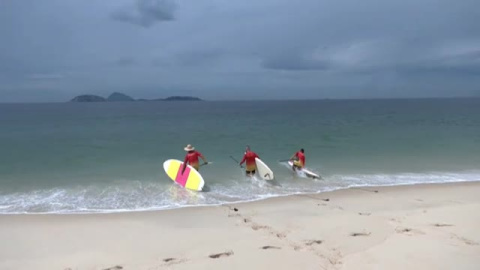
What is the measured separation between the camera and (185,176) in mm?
13883

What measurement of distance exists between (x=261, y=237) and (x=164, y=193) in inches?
219

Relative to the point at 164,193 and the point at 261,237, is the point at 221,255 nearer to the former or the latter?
the point at 261,237

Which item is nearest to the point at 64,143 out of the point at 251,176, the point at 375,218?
the point at 251,176

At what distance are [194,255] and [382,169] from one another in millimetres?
12550

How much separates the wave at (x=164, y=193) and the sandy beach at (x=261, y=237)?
83cm

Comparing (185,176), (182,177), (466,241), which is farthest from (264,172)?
(466,241)

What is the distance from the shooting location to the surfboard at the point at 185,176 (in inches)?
517

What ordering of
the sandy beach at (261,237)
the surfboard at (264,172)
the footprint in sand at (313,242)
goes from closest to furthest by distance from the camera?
the sandy beach at (261,237), the footprint in sand at (313,242), the surfboard at (264,172)

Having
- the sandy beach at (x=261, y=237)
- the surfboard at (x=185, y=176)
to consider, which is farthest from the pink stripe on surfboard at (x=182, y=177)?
the sandy beach at (x=261, y=237)

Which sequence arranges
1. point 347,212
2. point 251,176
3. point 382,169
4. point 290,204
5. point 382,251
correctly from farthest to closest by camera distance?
1. point 382,169
2. point 251,176
3. point 290,204
4. point 347,212
5. point 382,251

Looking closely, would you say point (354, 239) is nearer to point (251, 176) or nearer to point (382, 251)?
point (382, 251)

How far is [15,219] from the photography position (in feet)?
32.1

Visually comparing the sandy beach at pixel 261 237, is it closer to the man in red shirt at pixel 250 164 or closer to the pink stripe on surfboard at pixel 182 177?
the pink stripe on surfboard at pixel 182 177

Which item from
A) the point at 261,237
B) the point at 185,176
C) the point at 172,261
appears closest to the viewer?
the point at 172,261
